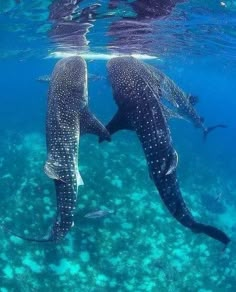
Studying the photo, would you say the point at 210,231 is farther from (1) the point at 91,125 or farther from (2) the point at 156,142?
(1) the point at 91,125

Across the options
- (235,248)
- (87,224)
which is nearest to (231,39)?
(235,248)

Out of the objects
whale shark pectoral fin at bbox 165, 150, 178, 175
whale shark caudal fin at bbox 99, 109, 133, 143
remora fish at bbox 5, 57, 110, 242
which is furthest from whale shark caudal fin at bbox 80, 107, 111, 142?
whale shark pectoral fin at bbox 165, 150, 178, 175

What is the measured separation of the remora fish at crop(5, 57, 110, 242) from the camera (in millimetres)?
4723

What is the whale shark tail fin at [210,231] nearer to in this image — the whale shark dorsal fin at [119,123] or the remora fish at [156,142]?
the remora fish at [156,142]

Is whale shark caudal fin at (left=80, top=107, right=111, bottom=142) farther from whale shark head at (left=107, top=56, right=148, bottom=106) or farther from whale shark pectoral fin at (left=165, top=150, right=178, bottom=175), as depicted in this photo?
whale shark pectoral fin at (left=165, top=150, right=178, bottom=175)

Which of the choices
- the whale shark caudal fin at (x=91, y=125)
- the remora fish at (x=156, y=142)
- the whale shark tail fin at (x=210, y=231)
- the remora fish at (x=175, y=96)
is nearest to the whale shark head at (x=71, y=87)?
the whale shark caudal fin at (x=91, y=125)

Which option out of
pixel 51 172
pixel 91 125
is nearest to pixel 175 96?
pixel 91 125

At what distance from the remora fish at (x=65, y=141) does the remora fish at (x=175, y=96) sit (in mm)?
1300

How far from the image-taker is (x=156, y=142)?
4.38 m

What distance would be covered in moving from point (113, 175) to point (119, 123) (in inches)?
488

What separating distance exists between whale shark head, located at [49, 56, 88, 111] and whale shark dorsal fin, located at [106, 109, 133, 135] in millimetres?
513

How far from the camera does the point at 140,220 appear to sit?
48.8 feet

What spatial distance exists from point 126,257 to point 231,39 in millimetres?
14568

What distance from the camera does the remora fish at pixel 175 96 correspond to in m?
5.94
